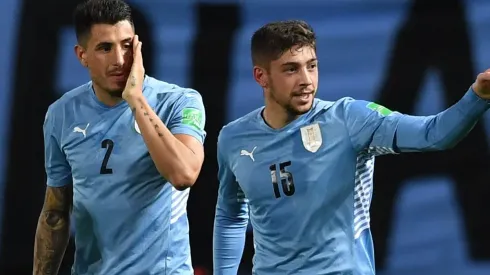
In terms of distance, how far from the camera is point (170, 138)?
8.31ft

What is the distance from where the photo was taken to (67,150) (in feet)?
9.25

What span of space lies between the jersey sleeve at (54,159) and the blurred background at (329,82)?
106 centimetres

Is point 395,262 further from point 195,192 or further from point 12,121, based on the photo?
point 12,121

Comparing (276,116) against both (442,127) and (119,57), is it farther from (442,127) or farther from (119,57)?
(442,127)

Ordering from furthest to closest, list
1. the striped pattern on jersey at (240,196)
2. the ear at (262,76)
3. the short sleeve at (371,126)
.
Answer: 1. the striped pattern on jersey at (240,196)
2. the ear at (262,76)
3. the short sleeve at (371,126)

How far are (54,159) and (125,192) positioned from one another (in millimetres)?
353

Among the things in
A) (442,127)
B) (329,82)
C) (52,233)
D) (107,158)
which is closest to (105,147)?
(107,158)

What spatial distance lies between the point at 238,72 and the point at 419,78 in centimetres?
81

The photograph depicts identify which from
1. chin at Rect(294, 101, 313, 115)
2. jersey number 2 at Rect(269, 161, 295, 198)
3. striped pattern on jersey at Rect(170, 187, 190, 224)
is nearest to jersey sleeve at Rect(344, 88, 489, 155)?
chin at Rect(294, 101, 313, 115)

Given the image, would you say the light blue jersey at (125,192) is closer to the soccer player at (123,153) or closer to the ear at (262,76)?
the soccer player at (123,153)

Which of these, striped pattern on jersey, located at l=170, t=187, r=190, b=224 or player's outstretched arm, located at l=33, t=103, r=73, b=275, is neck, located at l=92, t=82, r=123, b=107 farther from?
striped pattern on jersey, located at l=170, t=187, r=190, b=224

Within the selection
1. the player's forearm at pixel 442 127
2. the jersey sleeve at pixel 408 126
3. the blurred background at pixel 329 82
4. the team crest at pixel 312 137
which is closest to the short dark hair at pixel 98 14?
the team crest at pixel 312 137

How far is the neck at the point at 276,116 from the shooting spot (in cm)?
280

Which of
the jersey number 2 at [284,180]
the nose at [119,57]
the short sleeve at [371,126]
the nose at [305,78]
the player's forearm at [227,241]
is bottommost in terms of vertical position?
the player's forearm at [227,241]
